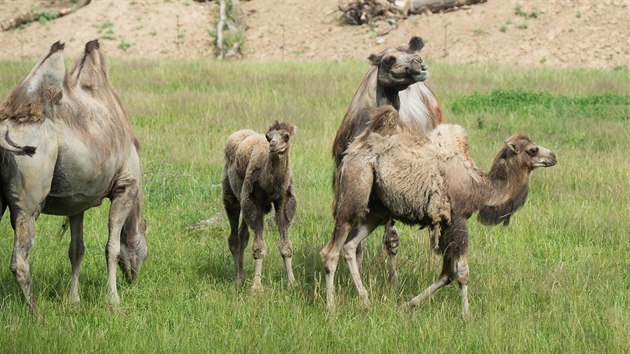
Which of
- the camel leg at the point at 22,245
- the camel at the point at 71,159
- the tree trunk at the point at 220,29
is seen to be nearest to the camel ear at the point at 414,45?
the camel at the point at 71,159

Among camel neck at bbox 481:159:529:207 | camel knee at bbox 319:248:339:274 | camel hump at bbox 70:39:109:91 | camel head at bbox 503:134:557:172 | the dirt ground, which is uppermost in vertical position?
camel hump at bbox 70:39:109:91

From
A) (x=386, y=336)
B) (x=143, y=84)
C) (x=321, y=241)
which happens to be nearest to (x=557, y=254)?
(x=321, y=241)

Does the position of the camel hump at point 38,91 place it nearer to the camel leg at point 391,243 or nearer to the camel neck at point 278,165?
the camel neck at point 278,165

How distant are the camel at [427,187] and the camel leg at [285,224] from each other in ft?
2.44

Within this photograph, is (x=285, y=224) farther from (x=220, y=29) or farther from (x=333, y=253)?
(x=220, y=29)

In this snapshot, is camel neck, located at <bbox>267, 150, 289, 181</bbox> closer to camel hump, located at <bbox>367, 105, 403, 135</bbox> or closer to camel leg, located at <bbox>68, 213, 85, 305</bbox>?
camel hump, located at <bbox>367, 105, 403, 135</bbox>

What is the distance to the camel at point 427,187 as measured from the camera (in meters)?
7.55

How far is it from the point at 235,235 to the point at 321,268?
2.89ft

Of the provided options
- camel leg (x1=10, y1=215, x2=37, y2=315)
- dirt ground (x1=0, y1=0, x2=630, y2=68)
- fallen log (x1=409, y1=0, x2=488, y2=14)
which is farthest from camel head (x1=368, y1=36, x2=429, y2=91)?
fallen log (x1=409, y1=0, x2=488, y2=14)

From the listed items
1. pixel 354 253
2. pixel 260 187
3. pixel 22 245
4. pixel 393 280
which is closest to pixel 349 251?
pixel 354 253

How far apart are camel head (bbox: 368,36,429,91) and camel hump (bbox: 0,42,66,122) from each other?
9.64ft

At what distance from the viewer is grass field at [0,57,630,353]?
684 centimetres

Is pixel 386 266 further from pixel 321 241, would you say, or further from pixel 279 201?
pixel 279 201

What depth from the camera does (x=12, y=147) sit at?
6.68 m
